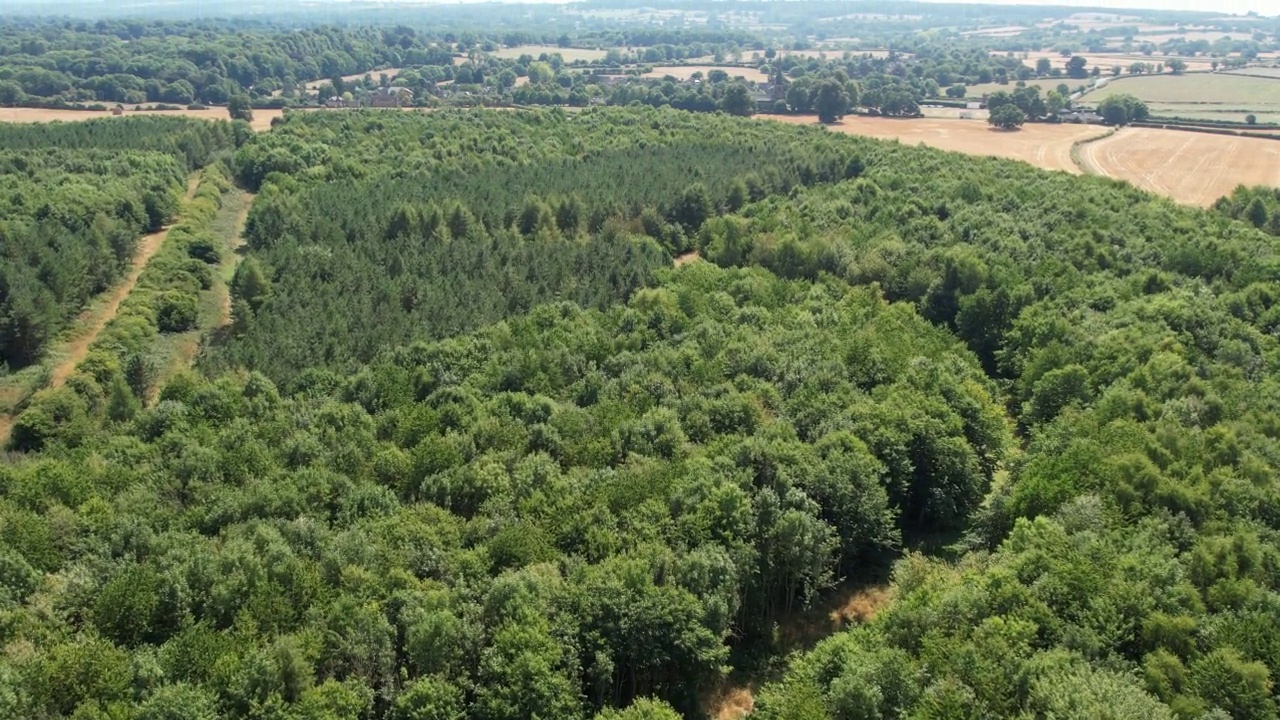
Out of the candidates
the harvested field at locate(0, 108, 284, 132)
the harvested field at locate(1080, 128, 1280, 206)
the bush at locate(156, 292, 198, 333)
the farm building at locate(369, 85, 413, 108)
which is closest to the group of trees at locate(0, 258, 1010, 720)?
the bush at locate(156, 292, 198, 333)

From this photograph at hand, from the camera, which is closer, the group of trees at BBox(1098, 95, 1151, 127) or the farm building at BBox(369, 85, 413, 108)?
the group of trees at BBox(1098, 95, 1151, 127)

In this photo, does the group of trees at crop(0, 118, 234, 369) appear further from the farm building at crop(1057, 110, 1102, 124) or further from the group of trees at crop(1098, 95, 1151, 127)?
the group of trees at crop(1098, 95, 1151, 127)

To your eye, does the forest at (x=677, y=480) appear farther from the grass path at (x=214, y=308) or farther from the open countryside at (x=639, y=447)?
the grass path at (x=214, y=308)

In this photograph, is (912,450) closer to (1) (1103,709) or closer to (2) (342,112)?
(1) (1103,709)

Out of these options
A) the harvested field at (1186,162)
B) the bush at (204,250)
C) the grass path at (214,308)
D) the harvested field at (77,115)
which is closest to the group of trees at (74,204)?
the bush at (204,250)

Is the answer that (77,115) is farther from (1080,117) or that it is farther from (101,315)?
(1080,117)

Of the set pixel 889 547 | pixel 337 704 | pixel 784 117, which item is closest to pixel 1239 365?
pixel 889 547
